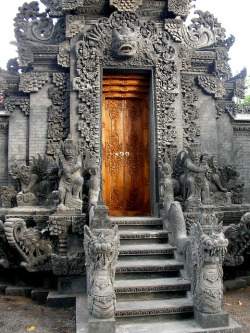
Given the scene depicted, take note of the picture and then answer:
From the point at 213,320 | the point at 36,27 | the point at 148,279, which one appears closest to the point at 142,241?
the point at 148,279

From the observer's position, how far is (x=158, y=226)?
24.5 feet

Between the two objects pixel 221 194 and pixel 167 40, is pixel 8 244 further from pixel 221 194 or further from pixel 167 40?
pixel 167 40

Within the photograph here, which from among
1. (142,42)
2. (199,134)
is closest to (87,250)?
(199,134)

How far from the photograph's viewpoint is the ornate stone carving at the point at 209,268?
4824 mm

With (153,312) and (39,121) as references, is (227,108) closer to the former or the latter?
(39,121)

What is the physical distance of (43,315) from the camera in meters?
5.94

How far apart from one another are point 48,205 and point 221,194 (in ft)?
13.4

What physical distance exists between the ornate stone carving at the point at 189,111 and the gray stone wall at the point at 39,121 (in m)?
3.63

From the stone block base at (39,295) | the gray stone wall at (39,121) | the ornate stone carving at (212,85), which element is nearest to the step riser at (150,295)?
the stone block base at (39,295)

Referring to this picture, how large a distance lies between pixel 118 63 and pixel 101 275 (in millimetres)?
5915

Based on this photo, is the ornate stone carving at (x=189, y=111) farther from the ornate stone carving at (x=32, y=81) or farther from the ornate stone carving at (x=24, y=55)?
the ornate stone carving at (x=24, y=55)

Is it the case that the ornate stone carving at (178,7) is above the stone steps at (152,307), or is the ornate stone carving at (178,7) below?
above

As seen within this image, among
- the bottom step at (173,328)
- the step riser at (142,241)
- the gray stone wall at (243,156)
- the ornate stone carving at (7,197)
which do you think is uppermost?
the gray stone wall at (243,156)

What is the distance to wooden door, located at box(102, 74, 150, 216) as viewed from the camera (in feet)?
30.8
